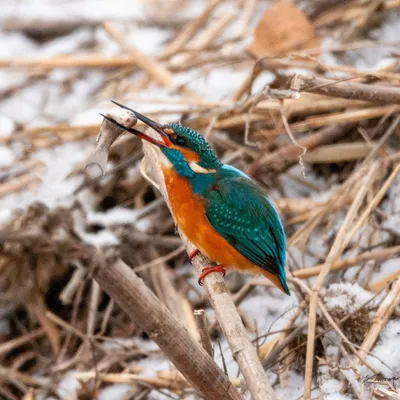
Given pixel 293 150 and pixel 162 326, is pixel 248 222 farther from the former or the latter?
pixel 293 150

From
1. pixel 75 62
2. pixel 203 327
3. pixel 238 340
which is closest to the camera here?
pixel 238 340

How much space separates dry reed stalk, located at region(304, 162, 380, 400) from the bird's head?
0.50 m

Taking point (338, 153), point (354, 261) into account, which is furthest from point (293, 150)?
point (354, 261)

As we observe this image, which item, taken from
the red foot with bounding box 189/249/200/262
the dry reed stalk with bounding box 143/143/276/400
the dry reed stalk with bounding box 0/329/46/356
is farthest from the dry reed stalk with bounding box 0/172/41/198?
the dry reed stalk with bounding box 143/143/276/400

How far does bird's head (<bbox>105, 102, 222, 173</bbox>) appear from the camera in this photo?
2098 millimetres

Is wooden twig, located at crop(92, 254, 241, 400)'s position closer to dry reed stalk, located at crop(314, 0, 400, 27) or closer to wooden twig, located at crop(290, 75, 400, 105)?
wooden twig, located at crop(290, 75, 400, 105)

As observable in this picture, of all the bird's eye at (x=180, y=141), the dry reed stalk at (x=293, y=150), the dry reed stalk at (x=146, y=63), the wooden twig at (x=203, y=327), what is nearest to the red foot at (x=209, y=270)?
the wooden twig at (x=203, y=327)

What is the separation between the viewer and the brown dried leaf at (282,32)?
3.34m

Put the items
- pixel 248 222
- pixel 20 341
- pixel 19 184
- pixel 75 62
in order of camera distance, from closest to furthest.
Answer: pixel 248 222, pixel 20 341, pixel 19 184, pixel 75 62

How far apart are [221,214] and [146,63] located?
176 centimetres

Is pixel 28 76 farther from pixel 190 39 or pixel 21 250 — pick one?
pixel 21 250

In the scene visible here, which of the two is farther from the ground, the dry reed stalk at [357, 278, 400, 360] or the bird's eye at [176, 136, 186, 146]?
the bird's eye at [176, 136, 186, 146]

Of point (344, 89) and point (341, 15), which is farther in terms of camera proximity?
point (341, 15)

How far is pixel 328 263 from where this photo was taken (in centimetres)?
242
